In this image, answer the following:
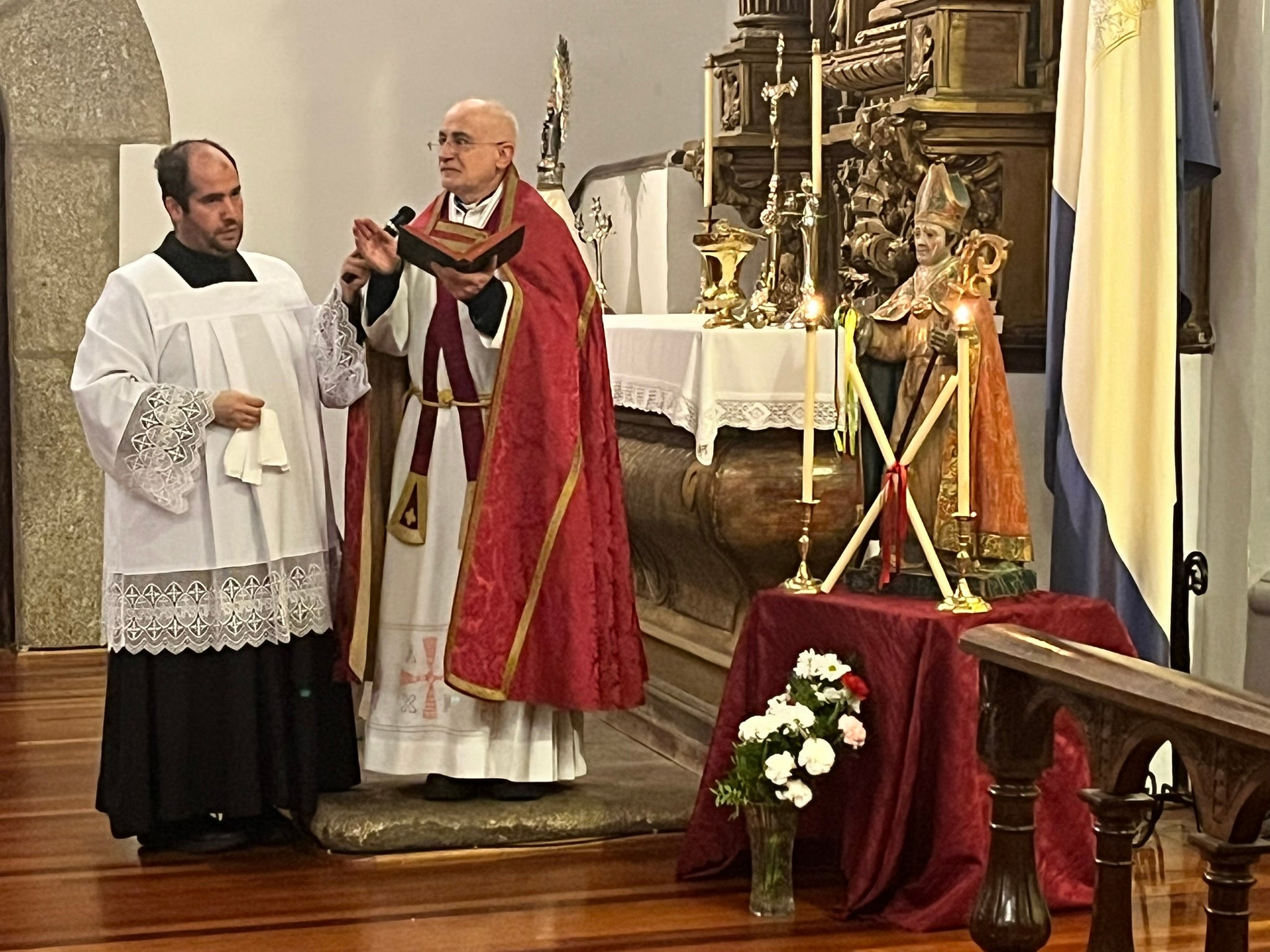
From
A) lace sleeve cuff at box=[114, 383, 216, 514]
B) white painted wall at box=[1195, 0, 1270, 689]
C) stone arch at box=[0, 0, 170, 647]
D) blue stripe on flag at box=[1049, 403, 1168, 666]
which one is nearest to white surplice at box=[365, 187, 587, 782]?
lace sleeve cuff at box=[114, 383, 216, 514]

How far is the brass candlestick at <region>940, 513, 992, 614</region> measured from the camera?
425 cm

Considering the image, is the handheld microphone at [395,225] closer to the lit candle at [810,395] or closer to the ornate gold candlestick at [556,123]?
the lit candle at [810,395]

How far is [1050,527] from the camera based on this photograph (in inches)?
212

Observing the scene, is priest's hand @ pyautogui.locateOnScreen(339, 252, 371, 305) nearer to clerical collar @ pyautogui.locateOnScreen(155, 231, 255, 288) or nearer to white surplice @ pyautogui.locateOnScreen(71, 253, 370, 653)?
white surplice @ pyautogui.locateOnScreen(71, 253, 370, 653)

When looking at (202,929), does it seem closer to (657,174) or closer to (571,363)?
(571,363)

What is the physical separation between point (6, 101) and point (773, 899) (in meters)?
4.94

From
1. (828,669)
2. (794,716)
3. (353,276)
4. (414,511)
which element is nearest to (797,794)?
(794,716)

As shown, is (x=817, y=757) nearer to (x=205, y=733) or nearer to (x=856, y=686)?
(x=856, y=686)

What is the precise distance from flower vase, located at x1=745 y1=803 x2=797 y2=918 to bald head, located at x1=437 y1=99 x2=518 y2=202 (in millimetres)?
1648

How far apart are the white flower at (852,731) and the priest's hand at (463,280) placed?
1.34 meters

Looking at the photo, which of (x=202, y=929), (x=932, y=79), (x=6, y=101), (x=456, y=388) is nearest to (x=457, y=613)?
(x=456, y=388)

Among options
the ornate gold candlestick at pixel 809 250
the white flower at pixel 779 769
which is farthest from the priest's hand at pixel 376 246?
the white flower at pixel 779 769

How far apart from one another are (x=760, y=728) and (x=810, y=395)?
71 cm

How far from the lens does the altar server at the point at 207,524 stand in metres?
4.73
